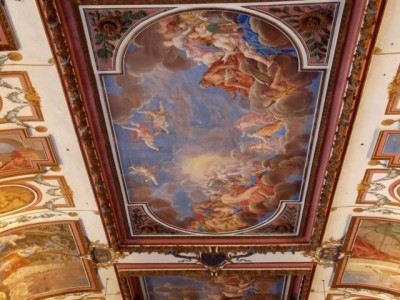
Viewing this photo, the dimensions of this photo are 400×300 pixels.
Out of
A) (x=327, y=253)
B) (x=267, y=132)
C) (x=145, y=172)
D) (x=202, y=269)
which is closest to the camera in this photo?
(x=267, y=132)

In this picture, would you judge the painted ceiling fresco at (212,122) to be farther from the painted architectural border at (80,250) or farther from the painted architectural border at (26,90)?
the painted architectural border at (80,250)

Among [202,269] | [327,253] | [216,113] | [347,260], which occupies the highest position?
[216,113]

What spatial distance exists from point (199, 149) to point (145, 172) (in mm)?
1476

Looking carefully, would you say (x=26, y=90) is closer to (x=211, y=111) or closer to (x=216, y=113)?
(x=211, y=111)

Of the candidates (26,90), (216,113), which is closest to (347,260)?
(216,113)

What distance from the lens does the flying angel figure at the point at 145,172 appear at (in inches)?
436

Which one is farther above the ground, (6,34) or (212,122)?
(6,34)

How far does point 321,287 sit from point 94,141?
8889 mm

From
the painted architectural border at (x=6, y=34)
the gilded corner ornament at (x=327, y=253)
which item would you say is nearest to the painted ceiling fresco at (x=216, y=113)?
the gilded corner ornament at (x=327, y=253)

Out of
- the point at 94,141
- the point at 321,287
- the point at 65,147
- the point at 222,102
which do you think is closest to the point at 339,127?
the point at 222,102

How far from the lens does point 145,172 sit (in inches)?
440

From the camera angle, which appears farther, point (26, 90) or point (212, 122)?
point (212, 122)

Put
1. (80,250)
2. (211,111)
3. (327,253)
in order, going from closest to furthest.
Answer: (211,111), (327,253), (80,250)

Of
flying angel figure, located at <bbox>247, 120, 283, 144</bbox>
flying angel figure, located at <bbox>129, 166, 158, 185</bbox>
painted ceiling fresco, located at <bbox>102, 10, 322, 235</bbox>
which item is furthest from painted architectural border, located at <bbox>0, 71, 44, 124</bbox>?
flying angel figure, located at <bbox>247, 120, 283, 144</bbox>
